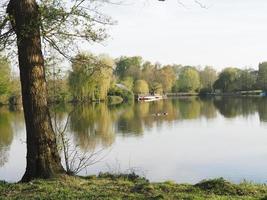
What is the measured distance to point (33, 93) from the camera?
6.70 metres

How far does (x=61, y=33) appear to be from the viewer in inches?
289

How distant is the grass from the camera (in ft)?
17.9

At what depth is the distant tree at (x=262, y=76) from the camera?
88.1 metres

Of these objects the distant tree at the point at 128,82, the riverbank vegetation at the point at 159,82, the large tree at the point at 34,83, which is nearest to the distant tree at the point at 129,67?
the riverbank vegetation at the point at 159,82

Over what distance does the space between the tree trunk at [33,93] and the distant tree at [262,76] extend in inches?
3381

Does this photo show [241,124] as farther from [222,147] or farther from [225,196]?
[225,196]

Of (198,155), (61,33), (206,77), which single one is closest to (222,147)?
(198,155)

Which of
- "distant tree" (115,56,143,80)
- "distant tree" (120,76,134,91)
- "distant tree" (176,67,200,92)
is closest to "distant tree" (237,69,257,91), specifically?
"distant tree" (176,67,200,92)

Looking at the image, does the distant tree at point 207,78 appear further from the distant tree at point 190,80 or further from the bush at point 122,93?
the bush at point 122,93

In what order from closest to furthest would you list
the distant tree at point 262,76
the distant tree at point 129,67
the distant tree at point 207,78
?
the distant tree at point 262,76, the distant tree at point 129,67, the distant tree at point 207,78

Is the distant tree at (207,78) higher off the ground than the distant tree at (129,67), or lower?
lower

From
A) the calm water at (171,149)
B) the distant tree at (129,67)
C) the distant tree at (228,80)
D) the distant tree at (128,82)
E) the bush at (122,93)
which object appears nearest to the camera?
the calm water at (171,149)

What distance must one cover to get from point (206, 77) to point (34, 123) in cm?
9793

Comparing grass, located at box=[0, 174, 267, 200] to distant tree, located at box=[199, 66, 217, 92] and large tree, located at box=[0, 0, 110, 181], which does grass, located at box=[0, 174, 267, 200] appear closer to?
large tree, located at box=[0, 0, 110, 181]
